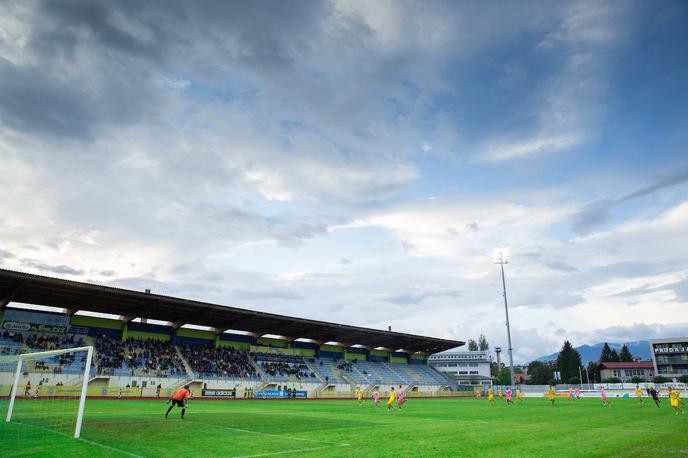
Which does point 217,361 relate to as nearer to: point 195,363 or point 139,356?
point 195,363

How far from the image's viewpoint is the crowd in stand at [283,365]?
66062 mm

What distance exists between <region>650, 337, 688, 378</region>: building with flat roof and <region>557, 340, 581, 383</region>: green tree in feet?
94.5

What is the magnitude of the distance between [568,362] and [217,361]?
365 ft

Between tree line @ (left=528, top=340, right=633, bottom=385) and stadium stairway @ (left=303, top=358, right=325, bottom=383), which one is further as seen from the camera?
tree line @ (left=528, top=340, right=633, bottom=385)

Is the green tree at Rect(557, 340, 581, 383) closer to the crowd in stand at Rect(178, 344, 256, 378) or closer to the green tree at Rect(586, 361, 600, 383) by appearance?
the green tree at Rect(586, 361, 600, 383)

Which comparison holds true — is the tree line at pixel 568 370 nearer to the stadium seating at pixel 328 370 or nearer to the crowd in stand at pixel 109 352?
the stadium seating at pixel 328 370

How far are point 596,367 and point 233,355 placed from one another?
105 meters

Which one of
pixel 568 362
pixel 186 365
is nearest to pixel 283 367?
pixel 186 365

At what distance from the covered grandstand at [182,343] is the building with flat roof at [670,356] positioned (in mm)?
53040

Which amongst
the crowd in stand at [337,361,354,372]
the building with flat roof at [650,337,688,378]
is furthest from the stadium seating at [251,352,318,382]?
the building with flat roof at [650,337,688,378]

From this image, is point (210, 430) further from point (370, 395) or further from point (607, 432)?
point (370, 395)

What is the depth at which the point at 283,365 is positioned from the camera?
226ft

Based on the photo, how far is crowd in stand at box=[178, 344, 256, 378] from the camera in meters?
57.1

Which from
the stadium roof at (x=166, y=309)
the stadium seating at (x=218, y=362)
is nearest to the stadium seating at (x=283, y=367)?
the stadium seating at (x=218, y=362)
